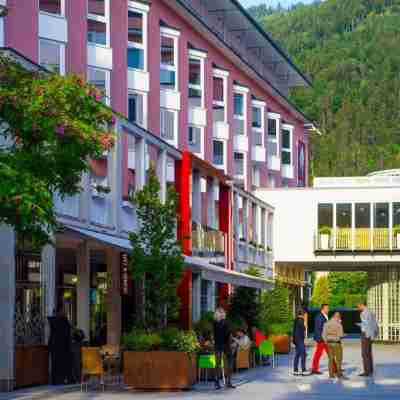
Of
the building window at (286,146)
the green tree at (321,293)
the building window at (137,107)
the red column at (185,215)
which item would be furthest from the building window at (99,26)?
the green tree at (321,293)

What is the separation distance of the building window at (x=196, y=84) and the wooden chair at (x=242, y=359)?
24.8 meters

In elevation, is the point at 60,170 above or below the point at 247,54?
below

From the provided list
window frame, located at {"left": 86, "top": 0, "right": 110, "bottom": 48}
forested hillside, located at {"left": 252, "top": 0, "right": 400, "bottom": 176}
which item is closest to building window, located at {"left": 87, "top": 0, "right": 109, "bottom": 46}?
window frame, located at {"left": 86, "top": 0, "right": 110, "bottom": 48}

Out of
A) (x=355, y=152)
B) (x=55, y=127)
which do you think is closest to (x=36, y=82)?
(x=55, y=127)

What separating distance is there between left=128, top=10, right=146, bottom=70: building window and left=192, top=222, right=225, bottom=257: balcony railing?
8.00 metres

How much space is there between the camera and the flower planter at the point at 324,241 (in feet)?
198

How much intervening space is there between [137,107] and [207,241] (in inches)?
327

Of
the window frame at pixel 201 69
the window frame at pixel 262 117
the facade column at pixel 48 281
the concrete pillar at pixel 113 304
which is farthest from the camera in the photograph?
the window frame at pixel 262 117

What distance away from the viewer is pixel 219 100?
61.1 m

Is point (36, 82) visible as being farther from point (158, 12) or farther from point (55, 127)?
point (158, 12)

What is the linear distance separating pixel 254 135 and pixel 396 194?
10219mm

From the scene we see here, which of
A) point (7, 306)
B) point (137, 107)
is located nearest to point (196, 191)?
point (137, 107)

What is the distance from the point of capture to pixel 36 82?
17.0m

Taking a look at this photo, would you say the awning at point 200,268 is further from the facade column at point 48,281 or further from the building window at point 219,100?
the building window at point 219,100
